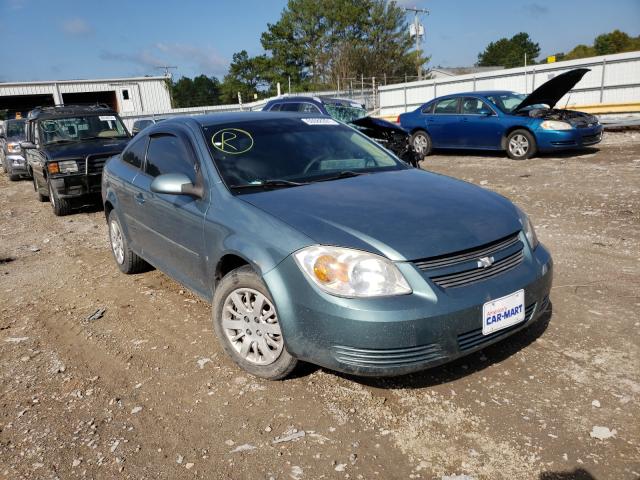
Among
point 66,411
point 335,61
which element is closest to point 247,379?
point 66,411

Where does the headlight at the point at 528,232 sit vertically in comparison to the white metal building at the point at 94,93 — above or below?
below

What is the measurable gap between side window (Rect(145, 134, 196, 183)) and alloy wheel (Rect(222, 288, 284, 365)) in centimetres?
98

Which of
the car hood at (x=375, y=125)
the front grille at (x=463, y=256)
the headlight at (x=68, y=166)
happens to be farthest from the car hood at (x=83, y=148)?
the front grille at (x=463, y=256)

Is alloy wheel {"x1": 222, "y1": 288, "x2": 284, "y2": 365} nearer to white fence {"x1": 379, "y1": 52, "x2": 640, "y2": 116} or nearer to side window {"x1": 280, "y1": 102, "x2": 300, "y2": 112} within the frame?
side window {"x1": 280, "y1": 102, "x2": 300, "y2": 112}

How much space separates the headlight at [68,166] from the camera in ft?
27.3

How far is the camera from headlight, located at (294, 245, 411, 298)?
8.23 feet

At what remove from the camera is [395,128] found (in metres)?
9.49

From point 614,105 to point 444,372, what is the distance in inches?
665

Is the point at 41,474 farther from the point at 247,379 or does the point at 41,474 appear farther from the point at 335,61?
the point at 335,61

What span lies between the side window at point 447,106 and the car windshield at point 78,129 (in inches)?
297

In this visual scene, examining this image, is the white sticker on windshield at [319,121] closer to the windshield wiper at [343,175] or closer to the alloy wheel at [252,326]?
the windshield wiper at [343,175]

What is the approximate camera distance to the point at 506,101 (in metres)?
11.9

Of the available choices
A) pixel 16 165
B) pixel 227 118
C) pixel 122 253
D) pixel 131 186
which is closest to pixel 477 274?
pixel 227 118

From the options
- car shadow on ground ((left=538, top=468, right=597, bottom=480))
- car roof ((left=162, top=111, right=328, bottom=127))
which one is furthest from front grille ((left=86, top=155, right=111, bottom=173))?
car shadow on ground ((left=538, top=468, right=597, bottom=480))
